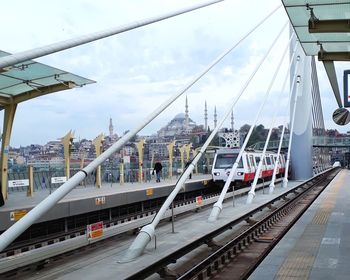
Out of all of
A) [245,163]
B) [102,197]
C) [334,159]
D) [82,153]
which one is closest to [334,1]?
[102,197]

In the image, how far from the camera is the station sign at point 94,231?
11242 mm

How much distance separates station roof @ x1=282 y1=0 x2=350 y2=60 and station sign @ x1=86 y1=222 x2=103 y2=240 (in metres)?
7.05

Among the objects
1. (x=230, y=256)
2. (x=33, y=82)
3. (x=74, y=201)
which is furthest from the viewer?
(x=74, y=201)

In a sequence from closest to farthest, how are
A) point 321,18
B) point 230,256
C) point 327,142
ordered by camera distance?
point 230,256, point 321,18, point 327,142

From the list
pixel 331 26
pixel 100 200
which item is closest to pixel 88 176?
pixel 100 200

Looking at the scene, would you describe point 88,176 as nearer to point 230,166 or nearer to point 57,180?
point 57,180

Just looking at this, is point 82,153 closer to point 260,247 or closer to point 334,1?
point 260,247

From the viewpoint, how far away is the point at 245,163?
1186 inches

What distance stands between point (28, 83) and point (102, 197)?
187 inches

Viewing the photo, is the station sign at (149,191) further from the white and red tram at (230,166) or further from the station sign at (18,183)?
the white and red tram at (230,166)

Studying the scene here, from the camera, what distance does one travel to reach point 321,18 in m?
13.2

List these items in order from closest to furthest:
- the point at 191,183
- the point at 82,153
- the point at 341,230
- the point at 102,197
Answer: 1. the point at 341,230
2. the point at 102,197
3. the point at 82,153
4. the point at 191,183

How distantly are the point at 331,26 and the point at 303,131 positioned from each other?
99.4ft

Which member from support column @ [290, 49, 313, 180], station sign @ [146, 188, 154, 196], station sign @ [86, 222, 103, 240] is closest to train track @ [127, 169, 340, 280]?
station sign @ [86, 222, 103, 240]
